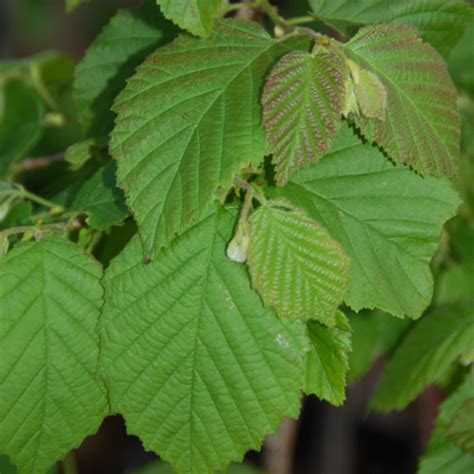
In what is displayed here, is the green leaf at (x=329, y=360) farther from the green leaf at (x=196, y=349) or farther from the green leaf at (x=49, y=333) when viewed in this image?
the green leaf at (x=49, y=333)

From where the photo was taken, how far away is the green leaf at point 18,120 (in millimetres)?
1646

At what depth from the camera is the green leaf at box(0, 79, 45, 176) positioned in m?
1.65

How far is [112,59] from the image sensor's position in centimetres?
136

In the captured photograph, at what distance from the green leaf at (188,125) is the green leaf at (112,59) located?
29cm

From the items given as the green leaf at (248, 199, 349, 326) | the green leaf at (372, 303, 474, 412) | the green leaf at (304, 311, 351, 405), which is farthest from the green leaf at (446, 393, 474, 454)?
the green leaf at (248, 199, 349, 326)

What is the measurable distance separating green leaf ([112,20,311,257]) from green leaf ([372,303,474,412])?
60 cm

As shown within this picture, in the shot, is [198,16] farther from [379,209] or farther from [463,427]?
[463,427]

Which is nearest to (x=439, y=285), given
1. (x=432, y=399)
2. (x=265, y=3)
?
(x=432, y=399)

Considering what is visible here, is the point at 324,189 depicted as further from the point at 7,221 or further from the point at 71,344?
the point at 7,221

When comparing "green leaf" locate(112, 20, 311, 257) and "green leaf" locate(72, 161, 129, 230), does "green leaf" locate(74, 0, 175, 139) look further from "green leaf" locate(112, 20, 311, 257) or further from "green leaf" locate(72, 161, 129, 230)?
"green leaf" locate(112, 20, 311, 257)

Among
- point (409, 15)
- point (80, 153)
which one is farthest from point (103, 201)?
point (409, 15)

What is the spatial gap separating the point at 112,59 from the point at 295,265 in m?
0.56

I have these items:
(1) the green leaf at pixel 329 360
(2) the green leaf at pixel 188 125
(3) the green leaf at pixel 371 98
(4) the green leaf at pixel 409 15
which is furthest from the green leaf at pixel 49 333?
(4) the green leaf at pixel 409 15

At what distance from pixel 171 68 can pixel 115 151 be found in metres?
0.14
